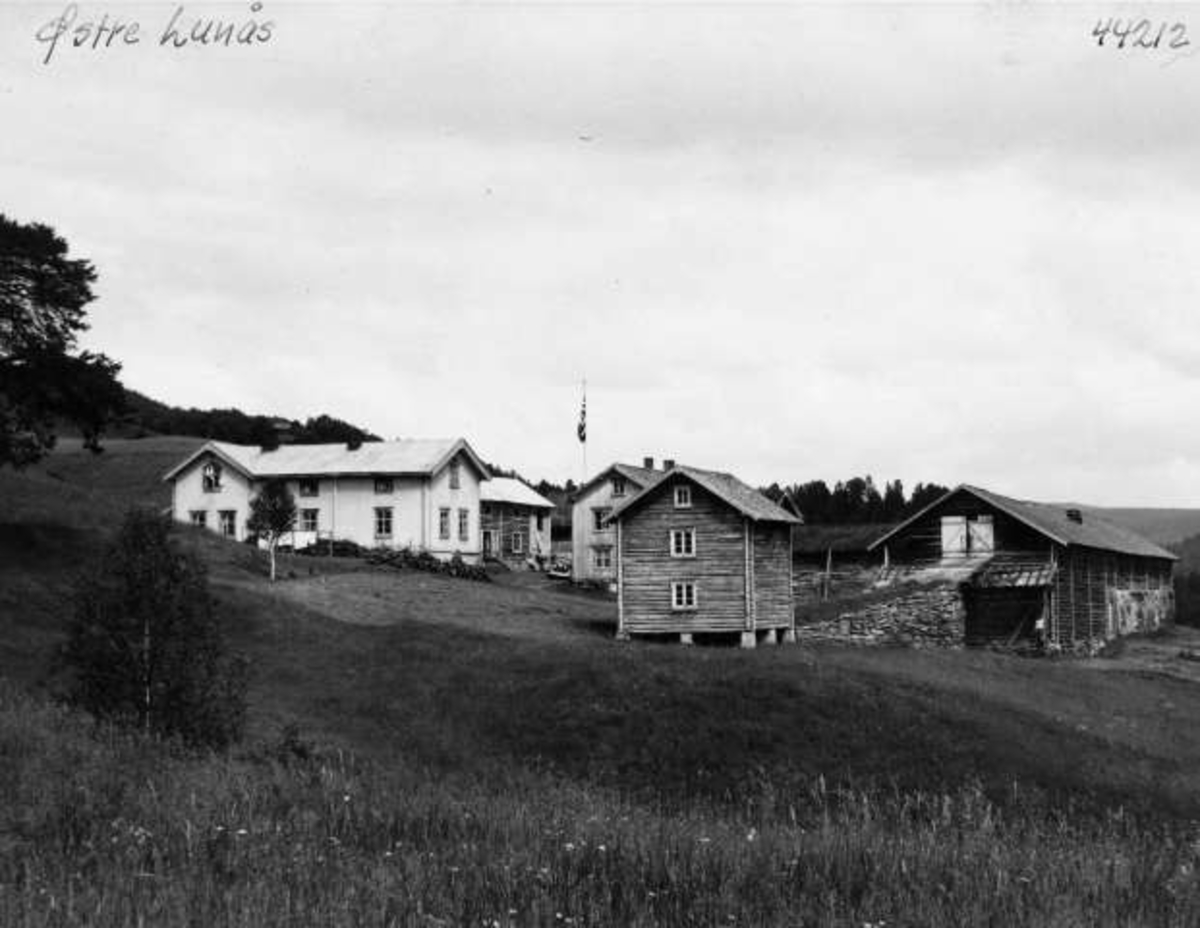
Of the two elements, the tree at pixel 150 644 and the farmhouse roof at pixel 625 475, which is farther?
the farmhouse roof at pixel 625 475

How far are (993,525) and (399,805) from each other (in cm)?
5250

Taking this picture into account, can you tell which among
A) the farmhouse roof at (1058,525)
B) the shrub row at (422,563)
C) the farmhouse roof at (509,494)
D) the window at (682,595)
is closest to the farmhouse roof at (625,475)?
the farmhouse roof at (509,494)

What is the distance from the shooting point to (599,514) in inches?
3091

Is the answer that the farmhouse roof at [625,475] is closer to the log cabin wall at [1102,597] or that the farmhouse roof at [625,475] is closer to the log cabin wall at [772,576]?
the log cabin wall at [772,576]

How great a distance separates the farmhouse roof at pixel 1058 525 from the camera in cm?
5712

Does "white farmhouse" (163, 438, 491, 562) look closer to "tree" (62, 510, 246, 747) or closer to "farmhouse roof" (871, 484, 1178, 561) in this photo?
"farmhouse roof" (871, 484, 1178, 561)

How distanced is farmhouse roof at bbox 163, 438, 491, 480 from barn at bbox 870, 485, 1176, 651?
79.0 ft

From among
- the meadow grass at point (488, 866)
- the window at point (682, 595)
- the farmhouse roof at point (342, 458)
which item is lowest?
the window at point (682, 595)

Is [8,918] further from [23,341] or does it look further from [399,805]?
[23,341]

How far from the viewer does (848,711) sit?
3266 centimetres

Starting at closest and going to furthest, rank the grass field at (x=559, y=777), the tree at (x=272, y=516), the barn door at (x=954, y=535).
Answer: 1. the grass field at (x=559, y=777)
2. the tree at (x=272, y=516)
3. the barn door at (x=954, y=535)

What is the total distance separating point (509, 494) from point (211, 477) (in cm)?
1935

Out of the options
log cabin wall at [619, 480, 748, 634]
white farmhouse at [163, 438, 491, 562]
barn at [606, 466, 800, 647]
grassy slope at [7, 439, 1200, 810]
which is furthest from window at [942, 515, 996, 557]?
white farmhouse at [163, 438, 491, 562]

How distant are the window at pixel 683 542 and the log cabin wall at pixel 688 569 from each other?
0.51 ft
